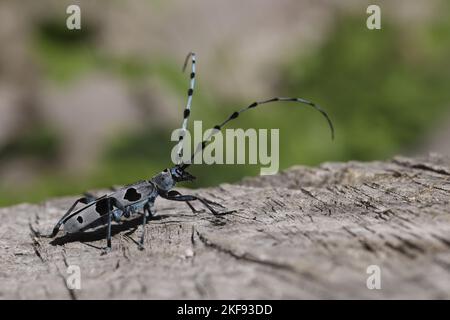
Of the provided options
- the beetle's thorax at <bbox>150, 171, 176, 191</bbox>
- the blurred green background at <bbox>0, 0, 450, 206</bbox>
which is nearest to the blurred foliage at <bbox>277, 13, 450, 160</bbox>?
the blurred green background at <bbox>0, 0, 450, 206</bbox>

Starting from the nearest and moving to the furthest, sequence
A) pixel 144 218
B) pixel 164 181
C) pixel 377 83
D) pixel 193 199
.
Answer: pixel 144 218 < pixel 193 199 < pixel 164 181 < pixel 377 83

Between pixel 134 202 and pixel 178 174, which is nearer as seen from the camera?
pixel 134 202

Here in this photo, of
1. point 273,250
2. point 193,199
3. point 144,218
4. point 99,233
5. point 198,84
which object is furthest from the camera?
point 198,84

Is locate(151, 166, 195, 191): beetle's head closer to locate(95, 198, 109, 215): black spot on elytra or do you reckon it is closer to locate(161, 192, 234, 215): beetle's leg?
locate(161, 192, 234, 215): beetle's leg

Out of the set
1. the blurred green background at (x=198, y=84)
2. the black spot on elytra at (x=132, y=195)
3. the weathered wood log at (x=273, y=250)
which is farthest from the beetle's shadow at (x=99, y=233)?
the blurred green background at (x=198, y=84)

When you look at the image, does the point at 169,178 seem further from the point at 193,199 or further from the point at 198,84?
the point at 198,84

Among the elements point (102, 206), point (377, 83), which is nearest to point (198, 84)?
point (377, 83)
